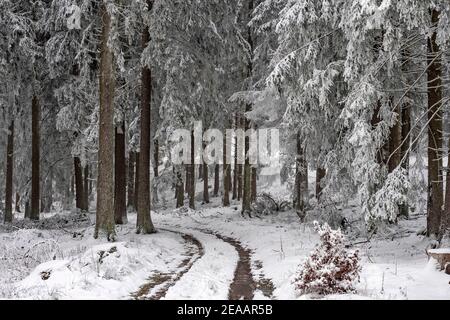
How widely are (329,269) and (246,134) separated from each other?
16.7 m

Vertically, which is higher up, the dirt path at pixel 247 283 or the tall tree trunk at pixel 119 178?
the tall tree trunk at pixel 119 178

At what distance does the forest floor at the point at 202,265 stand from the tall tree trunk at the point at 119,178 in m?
0.98

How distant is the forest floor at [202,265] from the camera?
8008 mm

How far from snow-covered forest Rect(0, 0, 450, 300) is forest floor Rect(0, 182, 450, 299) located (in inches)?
2.5

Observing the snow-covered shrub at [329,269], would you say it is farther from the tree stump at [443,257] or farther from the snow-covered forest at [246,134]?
the tree stump at [443,257]

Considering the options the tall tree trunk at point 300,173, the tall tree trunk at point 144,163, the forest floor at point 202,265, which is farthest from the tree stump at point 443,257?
the tall tree trunk at point 300,173

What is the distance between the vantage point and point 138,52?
736 inches

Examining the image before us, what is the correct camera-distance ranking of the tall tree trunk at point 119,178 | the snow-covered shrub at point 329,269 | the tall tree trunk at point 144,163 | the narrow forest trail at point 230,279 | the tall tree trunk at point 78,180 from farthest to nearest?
the tall tree trunk at point 78,180, the tall tree trunk at point 119,178, the tall tree trunk at point 144,163, the narrow forest trail at point 230,279, the snow-covered shrub at point 329,269

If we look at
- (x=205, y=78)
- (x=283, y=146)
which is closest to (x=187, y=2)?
(x=205, y=78)

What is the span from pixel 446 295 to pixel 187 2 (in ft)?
44.2

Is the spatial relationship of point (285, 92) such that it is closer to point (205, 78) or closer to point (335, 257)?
point (205, 78)

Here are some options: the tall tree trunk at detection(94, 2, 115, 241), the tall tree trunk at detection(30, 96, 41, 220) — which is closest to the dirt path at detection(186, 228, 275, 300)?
the tall tree trunk at detection(94, 2, 115, 241)

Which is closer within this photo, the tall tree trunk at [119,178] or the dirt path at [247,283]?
the dirt path at [247,283]
